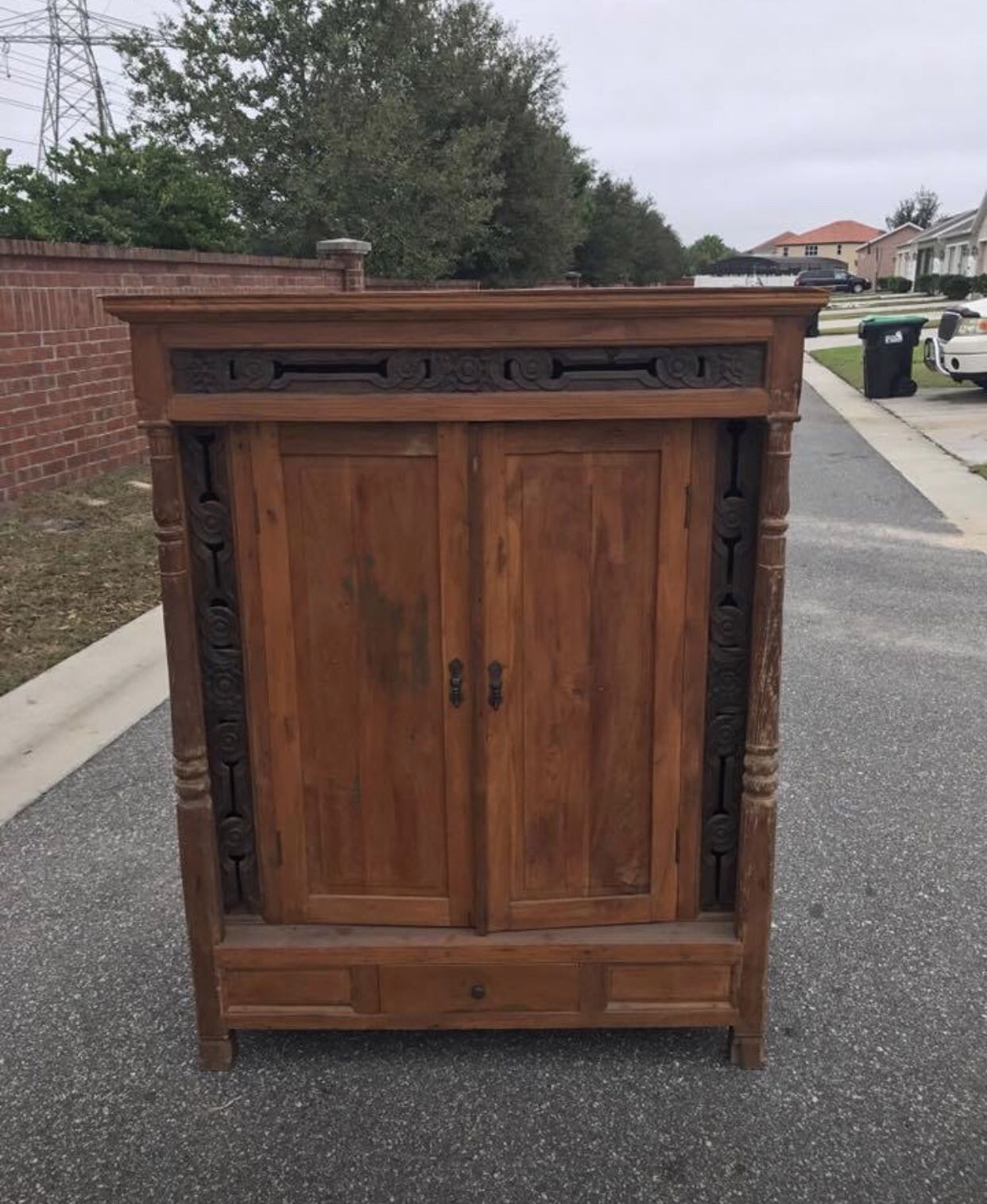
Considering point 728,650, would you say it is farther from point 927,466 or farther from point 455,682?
point 927,466

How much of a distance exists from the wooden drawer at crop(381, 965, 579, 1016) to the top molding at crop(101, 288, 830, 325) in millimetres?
1567

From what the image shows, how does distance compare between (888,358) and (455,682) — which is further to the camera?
(888,358)

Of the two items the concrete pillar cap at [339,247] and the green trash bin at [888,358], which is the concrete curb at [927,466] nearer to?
the green trash bin at [888,358]

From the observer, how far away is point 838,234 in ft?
419

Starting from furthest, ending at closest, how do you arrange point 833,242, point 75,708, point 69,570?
point 833,242
point 69,570
point 75,708

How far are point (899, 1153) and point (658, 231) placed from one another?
58883 mm

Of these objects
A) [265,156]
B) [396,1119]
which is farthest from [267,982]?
[265,156]

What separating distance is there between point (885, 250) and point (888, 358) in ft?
317

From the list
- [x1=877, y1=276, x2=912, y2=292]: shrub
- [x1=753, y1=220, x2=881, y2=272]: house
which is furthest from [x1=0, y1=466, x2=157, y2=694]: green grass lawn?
[x1=753, y1=220, x2=881, y2=272]: house

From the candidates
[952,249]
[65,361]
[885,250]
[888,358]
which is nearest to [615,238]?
[952,249]

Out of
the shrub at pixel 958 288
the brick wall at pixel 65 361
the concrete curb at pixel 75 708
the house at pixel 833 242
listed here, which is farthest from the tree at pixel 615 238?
the house at pixel 833 242

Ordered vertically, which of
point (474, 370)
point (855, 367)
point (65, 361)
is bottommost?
point (855, 367)

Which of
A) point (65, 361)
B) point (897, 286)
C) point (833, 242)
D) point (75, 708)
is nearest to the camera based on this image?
point (75, 708)

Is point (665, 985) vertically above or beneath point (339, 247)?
beneath
